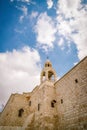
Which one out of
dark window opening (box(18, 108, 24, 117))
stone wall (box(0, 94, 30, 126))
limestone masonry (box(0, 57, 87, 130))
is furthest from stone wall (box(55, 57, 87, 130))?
dark window opening (box(18, 108, 24, 117))

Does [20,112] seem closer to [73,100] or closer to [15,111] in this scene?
[15,111]

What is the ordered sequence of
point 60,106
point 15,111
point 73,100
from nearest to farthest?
point 73,100
point 60,106
point 15,111

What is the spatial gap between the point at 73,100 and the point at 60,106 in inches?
113

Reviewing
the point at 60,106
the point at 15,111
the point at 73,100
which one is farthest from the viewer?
the point at 15,111

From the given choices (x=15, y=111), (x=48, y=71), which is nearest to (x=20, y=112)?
(x=15, y=111)

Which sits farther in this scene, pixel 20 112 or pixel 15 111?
pixel 20 112

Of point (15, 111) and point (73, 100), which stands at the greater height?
point (73, 100)

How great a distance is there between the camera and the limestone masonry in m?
12.2

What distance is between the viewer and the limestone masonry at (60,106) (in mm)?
12173

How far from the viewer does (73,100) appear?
520 inches

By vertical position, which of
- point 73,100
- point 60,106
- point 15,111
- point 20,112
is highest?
point 73,100

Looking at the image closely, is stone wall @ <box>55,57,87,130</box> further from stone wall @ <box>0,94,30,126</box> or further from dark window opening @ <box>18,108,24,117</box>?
dark window opening @ <box>18,108,24,117</box>

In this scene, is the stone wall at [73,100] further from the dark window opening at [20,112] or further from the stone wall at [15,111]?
the dark window opening at [20,112]

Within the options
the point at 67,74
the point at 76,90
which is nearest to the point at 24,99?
the point at 67,74
